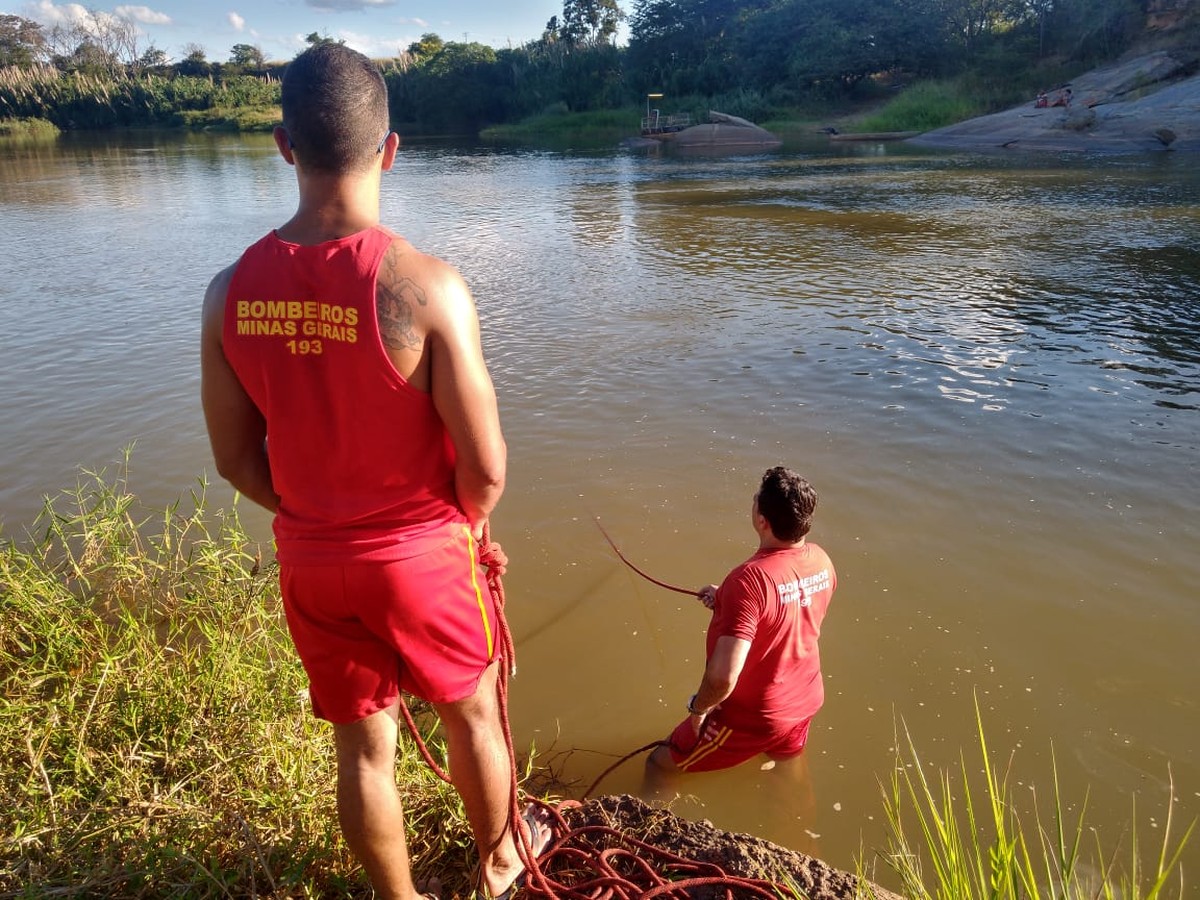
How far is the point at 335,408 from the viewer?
1.83 m

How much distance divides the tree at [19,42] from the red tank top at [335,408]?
94.8 metres

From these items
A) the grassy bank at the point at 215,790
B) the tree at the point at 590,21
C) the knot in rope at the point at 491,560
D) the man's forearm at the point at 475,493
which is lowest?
the grassy bank at the point at 215,790

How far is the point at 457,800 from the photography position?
8.99ft

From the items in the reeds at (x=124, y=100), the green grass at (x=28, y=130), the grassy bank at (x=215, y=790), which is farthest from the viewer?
the reeds at (x=124, y=100)

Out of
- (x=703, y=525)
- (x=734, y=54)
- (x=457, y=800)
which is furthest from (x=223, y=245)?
(x=734, y=54)

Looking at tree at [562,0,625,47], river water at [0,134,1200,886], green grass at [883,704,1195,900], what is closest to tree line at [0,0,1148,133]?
tree at [562,0,625,47]

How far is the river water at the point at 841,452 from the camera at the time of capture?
3510 millimetres

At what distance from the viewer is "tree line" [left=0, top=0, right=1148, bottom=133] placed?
40.8 m

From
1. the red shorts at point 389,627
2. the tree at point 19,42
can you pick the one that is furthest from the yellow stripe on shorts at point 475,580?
the tree at point 19,42

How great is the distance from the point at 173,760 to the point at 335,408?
169 cm

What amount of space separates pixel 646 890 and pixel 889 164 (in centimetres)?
2646

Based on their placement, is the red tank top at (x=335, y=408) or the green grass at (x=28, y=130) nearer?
the red tank top at (x=335, y=408)

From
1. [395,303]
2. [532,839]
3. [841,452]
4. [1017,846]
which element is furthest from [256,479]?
[841,452]

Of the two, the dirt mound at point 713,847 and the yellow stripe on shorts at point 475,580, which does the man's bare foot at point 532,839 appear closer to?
the dirt mound at point 713,847
